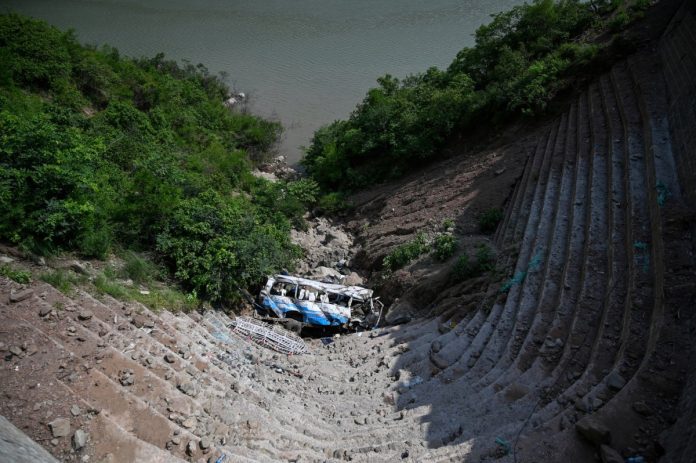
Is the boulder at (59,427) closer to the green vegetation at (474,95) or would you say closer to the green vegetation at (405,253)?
the green vegetation at (405,253)

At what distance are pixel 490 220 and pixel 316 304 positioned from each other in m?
4.89

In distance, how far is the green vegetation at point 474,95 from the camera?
13.5m

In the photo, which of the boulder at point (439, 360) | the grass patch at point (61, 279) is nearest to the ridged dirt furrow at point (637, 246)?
the boulder at point (439, 360)

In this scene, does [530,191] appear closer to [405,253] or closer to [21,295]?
[405,253]

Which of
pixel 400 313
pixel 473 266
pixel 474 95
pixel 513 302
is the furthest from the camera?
pixel 474 95

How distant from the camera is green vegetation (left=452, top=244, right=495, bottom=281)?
9406 millimetres

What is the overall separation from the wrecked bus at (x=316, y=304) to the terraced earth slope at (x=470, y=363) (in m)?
0.59

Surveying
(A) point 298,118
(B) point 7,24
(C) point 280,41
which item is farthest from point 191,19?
(B) point 7,24

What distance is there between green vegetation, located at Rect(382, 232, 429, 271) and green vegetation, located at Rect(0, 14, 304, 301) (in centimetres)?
249

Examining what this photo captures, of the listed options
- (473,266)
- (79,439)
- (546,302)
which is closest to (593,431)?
(546,302)

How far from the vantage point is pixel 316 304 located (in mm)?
10086

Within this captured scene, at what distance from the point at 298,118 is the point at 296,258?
39.5ft

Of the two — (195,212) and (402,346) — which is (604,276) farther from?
(195,212)

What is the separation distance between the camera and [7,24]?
47.1 ft
